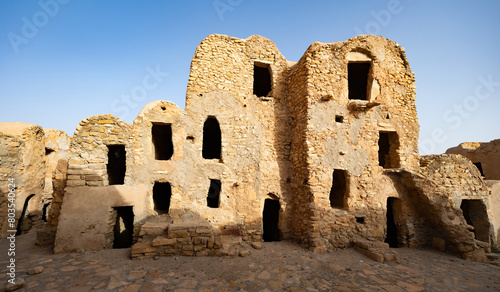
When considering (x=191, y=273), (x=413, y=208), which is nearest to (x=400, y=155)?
(x=413, y=208)

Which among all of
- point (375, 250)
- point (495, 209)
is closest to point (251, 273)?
point (375, 250)

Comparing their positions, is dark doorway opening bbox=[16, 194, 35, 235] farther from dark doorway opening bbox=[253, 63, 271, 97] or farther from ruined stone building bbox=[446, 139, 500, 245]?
ruined stone building bbox=[446, 139, 500, 245]

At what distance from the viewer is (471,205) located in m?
9.48

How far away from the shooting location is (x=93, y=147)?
283 inches

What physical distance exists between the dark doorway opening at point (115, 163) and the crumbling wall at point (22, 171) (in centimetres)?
345

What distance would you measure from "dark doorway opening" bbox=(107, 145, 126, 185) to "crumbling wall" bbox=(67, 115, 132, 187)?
5.48ft

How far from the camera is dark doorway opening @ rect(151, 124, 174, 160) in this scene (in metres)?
9.39

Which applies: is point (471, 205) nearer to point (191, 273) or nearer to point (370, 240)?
point (370, 240)

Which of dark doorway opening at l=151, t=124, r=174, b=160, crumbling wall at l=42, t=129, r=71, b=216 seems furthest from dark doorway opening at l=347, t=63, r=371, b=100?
crumbling wall at l=42, t=129, r=71, b=216

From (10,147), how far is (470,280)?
51.5 ft

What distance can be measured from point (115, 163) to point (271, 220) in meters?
7.36

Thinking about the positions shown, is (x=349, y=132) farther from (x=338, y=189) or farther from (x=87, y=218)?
(x=87, y=218)

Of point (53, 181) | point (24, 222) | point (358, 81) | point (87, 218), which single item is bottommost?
point (24, 222)

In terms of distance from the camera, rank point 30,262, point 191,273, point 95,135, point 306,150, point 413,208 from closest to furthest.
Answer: point 191,273 < point 30,262 < point 95,135 < point 306,150 < point 413,208
